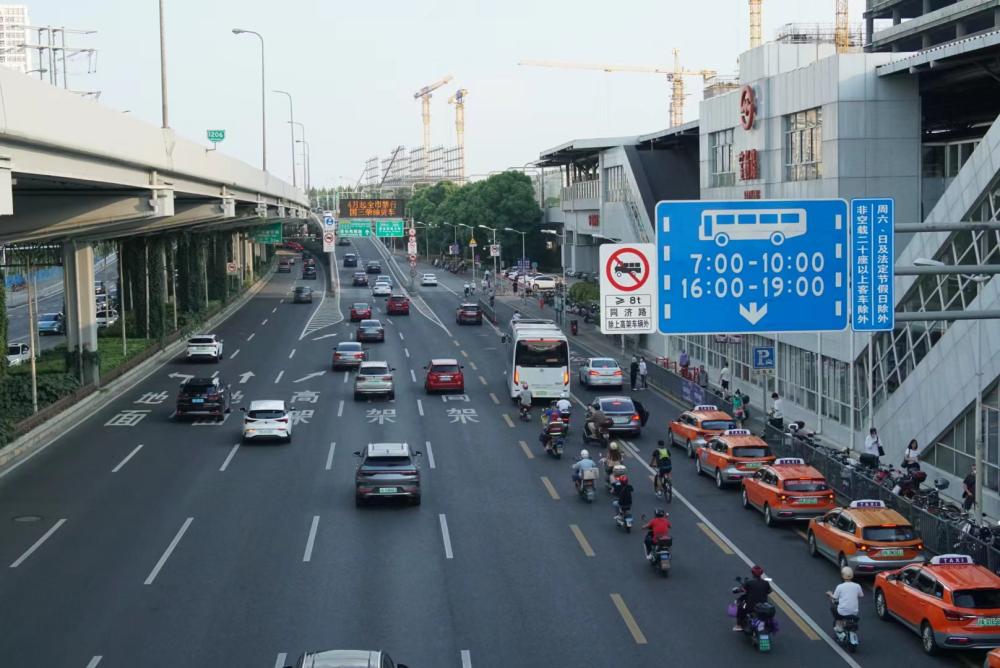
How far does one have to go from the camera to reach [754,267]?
17031mm

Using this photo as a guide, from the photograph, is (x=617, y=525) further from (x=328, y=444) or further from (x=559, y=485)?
(x=328, y=444)

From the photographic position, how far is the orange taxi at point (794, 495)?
92.3 feet

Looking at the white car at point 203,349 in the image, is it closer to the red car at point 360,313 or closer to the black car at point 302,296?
the red car at point 360,313

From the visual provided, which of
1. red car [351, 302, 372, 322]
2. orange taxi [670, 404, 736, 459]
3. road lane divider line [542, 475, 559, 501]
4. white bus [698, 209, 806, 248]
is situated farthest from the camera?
red car [351, 302, 372, 322]

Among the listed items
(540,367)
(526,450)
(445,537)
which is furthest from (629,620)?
(540,367)

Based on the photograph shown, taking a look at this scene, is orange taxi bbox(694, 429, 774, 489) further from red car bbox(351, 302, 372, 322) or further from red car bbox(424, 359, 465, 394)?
red car bbox(351, 302, 372, 322)

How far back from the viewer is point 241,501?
102ft

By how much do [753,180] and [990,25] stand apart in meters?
35.6

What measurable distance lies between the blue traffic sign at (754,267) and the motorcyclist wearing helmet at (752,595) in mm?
4980

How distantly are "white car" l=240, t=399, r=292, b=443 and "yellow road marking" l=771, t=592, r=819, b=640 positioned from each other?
817 inches

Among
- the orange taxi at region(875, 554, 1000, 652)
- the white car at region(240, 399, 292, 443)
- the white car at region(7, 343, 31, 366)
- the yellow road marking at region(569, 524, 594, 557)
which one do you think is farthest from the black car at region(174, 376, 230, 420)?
the orange taxi at region(875, 554, 1000, 652)

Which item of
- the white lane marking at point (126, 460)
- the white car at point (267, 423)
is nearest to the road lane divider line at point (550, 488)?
the white car at point (267, 423)

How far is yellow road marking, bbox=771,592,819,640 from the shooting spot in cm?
2048

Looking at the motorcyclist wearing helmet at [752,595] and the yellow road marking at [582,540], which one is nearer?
the motorcyclist wearing helmet at [752,595]
